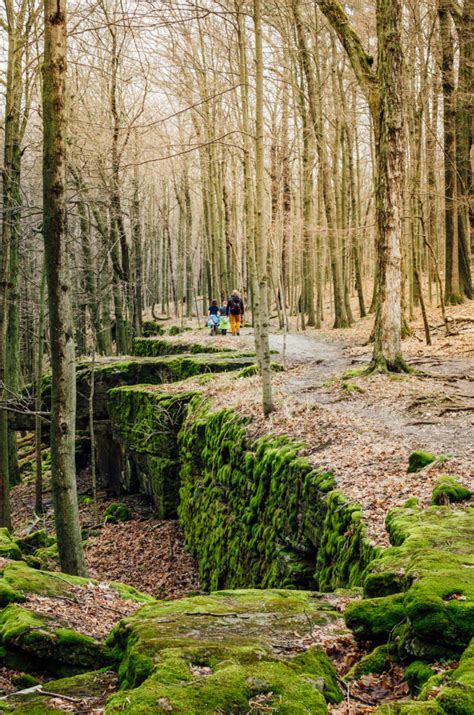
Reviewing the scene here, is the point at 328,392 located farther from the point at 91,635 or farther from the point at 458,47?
the point at 458,47

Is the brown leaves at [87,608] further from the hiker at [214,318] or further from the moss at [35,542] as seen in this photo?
the hiker at [214,318]

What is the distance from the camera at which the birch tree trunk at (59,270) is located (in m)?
6.73

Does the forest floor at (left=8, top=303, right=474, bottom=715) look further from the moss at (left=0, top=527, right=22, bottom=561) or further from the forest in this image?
the moss at (left=0, top=527, right=22, bottom=561)

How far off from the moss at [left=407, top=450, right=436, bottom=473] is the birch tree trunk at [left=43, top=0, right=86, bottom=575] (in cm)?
375

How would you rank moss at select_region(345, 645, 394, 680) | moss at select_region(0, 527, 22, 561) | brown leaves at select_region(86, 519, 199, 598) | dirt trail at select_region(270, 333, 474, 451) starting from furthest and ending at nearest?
brown leaves at select_region(86, 519, 199, 598)
dirt trail at select_region(270, 333, 474, 451)
moss at select_region(0, 527, 22, 561)
moss at select_region(345, 645, 394, 680)

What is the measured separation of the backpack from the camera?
23.1m

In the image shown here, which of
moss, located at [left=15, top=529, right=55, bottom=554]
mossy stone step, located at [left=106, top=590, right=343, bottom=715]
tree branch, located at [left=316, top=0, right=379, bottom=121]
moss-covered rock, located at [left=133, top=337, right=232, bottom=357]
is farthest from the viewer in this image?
moss-covered rock, located at [left=133, top=337, right=232, bottom=357]

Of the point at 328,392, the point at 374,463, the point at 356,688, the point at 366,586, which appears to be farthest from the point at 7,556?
the point at 328,392

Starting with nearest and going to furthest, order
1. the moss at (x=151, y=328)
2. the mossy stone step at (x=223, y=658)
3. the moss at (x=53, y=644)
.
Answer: the mossy stone step at (x=223, y=658)
the moss at (x=53, y=644)
the moss at (x=151, y=328)

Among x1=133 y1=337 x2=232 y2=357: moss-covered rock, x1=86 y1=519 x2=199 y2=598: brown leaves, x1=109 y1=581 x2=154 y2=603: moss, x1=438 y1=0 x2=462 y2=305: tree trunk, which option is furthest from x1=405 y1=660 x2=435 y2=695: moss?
x1=438 y1=0 x2=462 y2=305: tree trunk

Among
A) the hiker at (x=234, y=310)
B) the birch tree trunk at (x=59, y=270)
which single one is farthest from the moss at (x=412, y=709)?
the hiker at (x=234, y=310)

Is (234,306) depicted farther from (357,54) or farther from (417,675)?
(417,675)

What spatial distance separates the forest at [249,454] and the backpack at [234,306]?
0.18 ft

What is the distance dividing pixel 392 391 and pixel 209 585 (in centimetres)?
468
